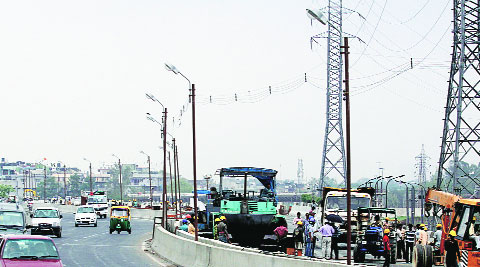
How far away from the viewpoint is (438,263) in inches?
1144

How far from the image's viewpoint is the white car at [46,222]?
4834 centimetres

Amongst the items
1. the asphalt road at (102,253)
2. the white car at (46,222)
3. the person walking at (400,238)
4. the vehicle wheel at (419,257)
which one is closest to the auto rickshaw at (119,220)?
the white car at (46,222)

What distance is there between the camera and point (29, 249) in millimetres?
19312

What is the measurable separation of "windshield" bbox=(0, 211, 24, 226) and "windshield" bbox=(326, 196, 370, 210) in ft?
45.4

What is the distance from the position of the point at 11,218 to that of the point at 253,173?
10304 millimetres

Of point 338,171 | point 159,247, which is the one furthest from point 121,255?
point 338,171

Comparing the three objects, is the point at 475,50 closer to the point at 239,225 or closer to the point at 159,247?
the point at 239,225

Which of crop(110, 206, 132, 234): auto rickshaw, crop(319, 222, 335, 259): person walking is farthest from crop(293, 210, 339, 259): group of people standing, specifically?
crop(110, 206, 132, 234): auto rickshaw

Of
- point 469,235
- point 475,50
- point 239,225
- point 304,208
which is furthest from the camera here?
point 304,208

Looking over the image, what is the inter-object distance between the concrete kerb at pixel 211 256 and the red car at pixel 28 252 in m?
4.94

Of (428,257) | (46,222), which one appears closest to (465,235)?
(428,257)

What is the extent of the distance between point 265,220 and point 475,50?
41.1ft

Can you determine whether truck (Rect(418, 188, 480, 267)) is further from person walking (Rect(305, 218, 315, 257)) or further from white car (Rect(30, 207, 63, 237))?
white car (Rect(30, 207, 63, 237))

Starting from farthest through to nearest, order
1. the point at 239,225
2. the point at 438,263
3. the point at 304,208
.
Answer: the point at 304,208 → the point at 239,225 → the point at 438,263
